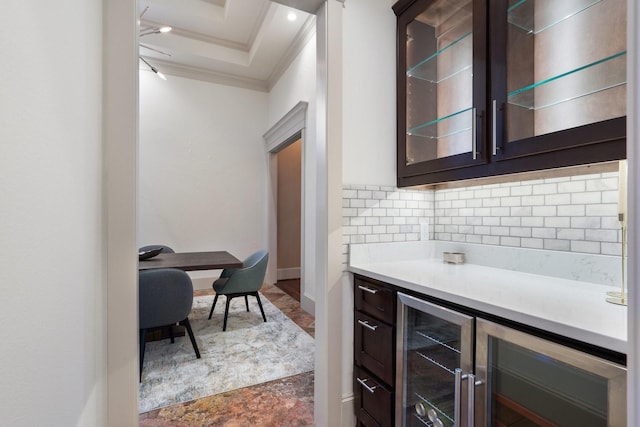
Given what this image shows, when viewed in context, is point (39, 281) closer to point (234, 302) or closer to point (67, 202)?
point (67, 202)

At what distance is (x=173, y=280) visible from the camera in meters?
2.16

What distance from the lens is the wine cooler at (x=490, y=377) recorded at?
2.52ft

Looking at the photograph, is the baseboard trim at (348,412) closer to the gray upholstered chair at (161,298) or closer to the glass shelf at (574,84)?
the gray upholstered chair at (161,298)

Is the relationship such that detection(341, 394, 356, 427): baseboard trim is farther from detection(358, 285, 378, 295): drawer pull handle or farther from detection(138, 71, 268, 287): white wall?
detection(138, 71, 268, 287): white wall

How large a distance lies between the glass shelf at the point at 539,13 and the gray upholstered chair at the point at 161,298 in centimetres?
243

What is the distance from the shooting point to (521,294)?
107 cm

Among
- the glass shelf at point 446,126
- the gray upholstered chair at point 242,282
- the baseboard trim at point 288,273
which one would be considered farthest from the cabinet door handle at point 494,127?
the baseboard trim at point 288,273

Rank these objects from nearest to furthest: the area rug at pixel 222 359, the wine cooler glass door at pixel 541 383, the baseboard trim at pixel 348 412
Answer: the wine cooler glass door at pixel 541 383 → the baseboard trim at pixel 348 412 → the area rug at pixel 222 359

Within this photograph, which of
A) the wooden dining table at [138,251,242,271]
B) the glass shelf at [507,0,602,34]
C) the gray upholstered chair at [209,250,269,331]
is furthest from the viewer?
the gray upholstered chair at [209,250,269,331]

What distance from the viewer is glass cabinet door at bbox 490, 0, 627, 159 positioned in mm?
1006

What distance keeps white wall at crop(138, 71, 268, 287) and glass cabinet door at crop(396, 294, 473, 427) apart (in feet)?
12.8

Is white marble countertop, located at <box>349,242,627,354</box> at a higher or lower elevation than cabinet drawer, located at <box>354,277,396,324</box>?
higher

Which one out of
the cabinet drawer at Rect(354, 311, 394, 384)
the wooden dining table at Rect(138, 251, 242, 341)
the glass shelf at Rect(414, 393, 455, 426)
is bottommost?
the glass shelf at Rect(414, 393, 455, 426)

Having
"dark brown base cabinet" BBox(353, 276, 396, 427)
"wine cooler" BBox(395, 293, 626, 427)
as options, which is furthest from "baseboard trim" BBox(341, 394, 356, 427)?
"wine cooler" BBox(395, 293, 626, 427)
